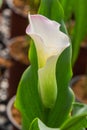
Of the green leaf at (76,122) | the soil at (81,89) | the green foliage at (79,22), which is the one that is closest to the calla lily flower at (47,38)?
the green leaf at (76,122)

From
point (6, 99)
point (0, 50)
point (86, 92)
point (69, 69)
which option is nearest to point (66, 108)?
point (69, 69)

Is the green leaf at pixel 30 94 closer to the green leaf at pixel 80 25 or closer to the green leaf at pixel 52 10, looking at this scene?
the green leaf at pixel 52 10

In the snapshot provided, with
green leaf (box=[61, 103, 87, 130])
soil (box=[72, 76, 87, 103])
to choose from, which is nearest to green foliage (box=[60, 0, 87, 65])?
soil (box=[72, 76, 87, 103])

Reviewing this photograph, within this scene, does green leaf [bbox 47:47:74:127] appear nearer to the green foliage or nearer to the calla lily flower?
the calla lily flower

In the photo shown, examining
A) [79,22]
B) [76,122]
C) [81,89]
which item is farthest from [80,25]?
[76,122]

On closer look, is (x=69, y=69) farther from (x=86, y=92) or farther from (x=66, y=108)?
(x=86, y=92)

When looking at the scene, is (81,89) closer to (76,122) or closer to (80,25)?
(80,25)

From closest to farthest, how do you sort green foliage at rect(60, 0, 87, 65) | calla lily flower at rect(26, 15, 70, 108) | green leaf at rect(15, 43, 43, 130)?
calla lily flower at rect(26, 15, 70, 108) < green leaf at rect(15, 43, 43, 130) < green foliage at rect(60, 0, 87, 65)
